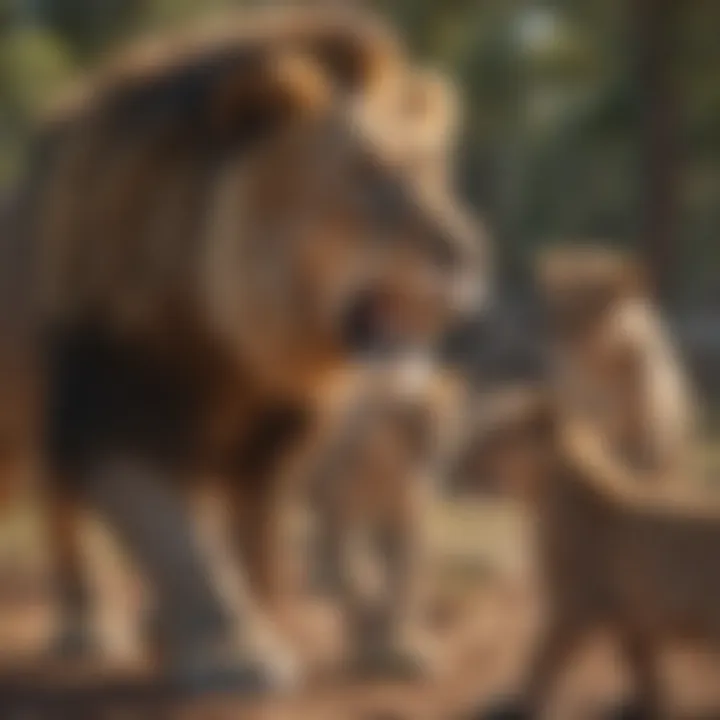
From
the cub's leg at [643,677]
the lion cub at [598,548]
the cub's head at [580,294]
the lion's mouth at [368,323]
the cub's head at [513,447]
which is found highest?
the cub's head at [580,294]

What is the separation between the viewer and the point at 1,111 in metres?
0.70

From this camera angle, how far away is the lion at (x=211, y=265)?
1.98 ft

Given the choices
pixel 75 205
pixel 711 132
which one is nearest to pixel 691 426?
pixel 711 132

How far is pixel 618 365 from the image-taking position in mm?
706

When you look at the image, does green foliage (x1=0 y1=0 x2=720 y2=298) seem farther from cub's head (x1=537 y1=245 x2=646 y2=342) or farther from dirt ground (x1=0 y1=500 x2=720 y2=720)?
dirt ground (x1=0 y1=500 x2=720 y2=720)

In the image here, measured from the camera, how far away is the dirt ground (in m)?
0.61

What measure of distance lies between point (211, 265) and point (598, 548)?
203 mm

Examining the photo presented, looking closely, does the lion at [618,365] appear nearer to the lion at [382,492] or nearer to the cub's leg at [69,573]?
the lion at [382,492]

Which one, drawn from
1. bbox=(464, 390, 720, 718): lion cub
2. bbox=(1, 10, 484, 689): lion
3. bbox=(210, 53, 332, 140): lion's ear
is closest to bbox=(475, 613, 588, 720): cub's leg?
bbox=(464, 390, 720, 718): lion cub

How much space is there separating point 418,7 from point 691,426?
25 cm

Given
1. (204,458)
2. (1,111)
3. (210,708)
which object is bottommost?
(210,708)

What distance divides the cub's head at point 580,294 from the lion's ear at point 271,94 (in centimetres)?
17

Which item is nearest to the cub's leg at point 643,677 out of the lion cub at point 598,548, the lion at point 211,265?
the lion cub at point 598,548

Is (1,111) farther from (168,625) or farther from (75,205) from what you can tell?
(168,625)
